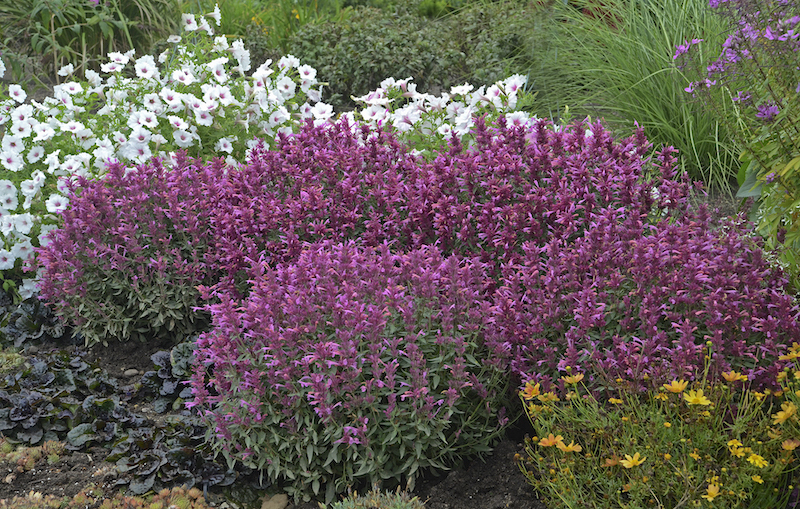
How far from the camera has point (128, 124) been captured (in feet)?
13.8

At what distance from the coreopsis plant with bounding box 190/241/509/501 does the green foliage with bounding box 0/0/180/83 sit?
512cm

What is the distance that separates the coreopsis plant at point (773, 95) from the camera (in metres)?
2.90

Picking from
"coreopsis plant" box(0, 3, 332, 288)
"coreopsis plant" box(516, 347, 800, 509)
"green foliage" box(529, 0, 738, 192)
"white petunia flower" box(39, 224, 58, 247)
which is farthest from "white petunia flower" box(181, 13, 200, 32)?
"coreopsis plant" box(516, 347, 800, 509)

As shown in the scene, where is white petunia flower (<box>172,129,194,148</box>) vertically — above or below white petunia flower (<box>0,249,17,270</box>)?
above

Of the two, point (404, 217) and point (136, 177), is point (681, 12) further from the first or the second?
point (136, 177)

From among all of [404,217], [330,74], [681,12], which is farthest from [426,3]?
[404,217]

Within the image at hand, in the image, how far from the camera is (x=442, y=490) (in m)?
2.53

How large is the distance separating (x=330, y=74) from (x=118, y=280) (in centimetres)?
424

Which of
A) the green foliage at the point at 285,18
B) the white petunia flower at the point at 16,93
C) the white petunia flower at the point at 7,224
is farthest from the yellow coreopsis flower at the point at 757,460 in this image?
the green foliage at the point at 285,18

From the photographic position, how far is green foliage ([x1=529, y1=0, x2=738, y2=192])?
5.18 meters

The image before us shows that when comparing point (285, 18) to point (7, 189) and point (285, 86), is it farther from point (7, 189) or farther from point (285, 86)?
point (7, 189)

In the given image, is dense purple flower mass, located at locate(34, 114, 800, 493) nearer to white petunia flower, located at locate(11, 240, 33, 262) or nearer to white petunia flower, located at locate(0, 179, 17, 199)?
white petunia flower, located at locate(11, 240, 33, 262)

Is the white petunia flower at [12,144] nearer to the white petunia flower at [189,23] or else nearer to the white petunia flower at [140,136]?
the white petunia flower at [140,136]

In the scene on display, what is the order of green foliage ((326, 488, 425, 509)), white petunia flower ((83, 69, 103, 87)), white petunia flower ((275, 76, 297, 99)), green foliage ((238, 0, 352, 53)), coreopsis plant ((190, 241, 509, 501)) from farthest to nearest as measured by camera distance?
green foliage ((238, 0, 352, 53)), white petunia flower ((275, 76, 297, 99)), white petunia flower ((83, 69, 103, 87)), coreopsis plant ((190, 241, 509, 501)), green foliage ((326, 488, 425, 509))
